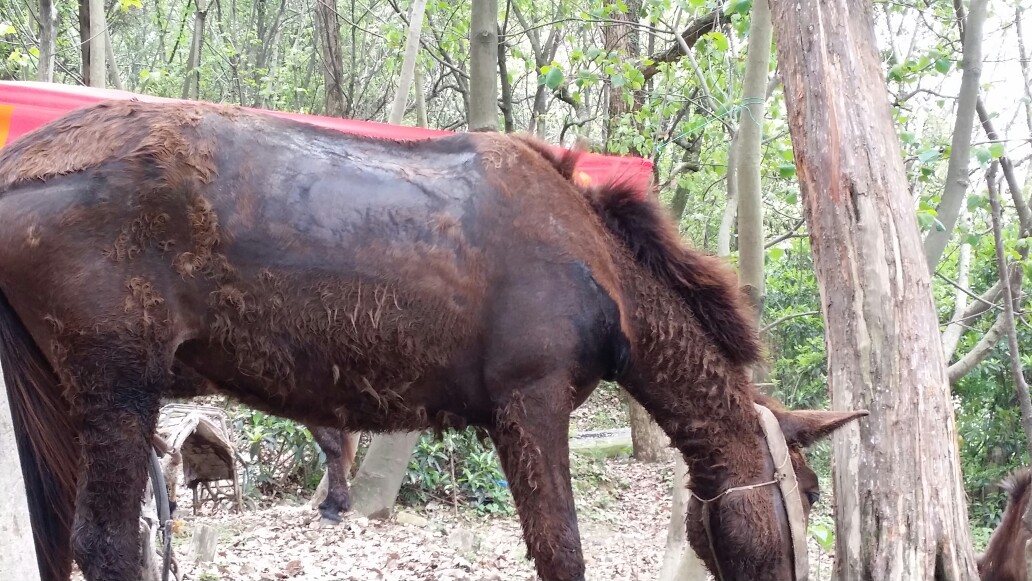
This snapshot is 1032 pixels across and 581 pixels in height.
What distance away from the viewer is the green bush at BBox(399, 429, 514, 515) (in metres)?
8.21

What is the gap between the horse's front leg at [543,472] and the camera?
2.84 metres

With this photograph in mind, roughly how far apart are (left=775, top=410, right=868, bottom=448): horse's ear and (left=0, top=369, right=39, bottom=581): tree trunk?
2546 millimetres

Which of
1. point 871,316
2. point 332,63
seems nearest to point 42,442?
point 871,316

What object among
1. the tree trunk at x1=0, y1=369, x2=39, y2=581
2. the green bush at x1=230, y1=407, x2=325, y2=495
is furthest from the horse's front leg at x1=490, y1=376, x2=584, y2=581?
the green bush at x1=230, y1=407, x2=325, y2=495

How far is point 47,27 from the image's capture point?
6.25 metres

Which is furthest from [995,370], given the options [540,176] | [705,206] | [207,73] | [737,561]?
[207,73]

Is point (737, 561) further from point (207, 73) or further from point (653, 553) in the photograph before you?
point (207, 73)

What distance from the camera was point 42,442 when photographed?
9.28 feet

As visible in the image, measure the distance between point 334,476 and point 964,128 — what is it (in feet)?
17.4

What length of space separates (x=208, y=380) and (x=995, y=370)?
947cm

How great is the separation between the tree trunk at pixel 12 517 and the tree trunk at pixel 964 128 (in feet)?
14.1

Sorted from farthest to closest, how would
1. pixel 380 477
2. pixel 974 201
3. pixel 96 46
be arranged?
pixel 380 477 → pixel 96 46 → pixel 974 201

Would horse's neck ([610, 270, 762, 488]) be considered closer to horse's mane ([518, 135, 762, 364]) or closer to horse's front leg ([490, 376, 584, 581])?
horse's mane ([518, 135, 762, 364])

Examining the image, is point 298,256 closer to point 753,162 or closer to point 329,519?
point 753,162
